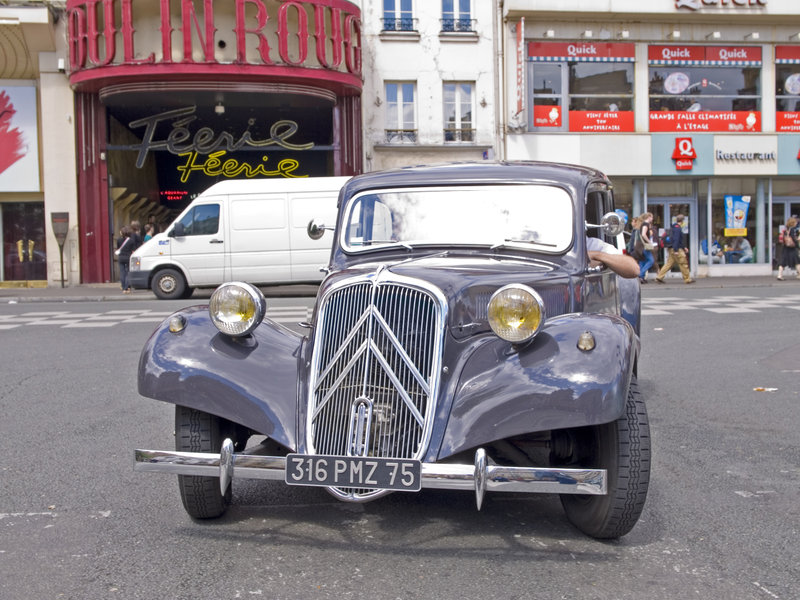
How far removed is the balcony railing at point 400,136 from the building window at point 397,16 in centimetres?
275

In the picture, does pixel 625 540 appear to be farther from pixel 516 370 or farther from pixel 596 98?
pixel 596 98

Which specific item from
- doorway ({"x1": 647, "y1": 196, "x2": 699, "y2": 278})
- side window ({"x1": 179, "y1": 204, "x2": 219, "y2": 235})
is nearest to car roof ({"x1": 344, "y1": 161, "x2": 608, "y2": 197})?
side window ({"x1": 179, "y1": 204, "x2": 219, "y2": 235})

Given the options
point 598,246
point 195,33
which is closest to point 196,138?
point 195,33

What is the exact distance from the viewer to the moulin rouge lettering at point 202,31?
21.0 meters

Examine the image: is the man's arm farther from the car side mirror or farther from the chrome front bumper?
the chrome front bumper

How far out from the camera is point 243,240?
18203 mm

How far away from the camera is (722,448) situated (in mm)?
5547

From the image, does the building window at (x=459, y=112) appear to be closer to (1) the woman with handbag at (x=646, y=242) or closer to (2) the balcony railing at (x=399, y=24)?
(2) the balcony railing at (x=399, y=24)

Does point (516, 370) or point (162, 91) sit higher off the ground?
point (162, 91)

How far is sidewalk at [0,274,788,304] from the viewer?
19391 millimetres

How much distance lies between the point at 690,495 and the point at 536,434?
1.07m

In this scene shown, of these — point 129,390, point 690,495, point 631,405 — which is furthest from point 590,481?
point 129,390

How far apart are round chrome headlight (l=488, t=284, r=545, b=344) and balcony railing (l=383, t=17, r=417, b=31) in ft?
72.1

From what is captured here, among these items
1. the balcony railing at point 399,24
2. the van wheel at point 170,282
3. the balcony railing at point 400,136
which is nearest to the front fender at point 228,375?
the van wheel at point 170,282
